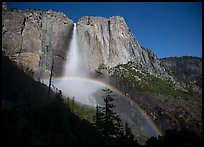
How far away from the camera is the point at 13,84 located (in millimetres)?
51375

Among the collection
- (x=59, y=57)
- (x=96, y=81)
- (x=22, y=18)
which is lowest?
(x=96, y=81)

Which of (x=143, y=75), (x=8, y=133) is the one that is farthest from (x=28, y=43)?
(x=8, y=133)

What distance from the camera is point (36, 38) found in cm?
15775

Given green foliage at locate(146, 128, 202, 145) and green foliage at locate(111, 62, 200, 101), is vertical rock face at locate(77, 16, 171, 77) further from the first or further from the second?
green foliage at locate(146, 128, 202, 145)

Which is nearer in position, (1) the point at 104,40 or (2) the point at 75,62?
(2) the point at 75,62

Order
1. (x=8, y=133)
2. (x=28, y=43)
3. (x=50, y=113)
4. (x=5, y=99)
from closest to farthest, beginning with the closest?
1. (x=8, y=133)
2. (x=50, y=113)
3. (x=5, y=99)
4. (x=28, y=43)

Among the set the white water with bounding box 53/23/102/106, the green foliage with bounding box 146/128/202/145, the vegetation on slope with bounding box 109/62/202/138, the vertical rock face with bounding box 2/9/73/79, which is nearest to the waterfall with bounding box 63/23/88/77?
the white water with bounding box 53/23/102/106

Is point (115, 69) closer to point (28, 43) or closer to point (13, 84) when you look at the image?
point (28, 43)

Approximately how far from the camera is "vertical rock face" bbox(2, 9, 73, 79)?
480ft

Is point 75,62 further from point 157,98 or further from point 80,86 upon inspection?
point 157,98

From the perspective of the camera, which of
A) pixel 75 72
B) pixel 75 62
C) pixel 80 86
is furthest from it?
pixel 75 62

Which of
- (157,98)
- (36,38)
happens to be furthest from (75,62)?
(157,98)

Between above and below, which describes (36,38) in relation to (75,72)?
above

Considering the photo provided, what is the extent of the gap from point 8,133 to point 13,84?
108ft
